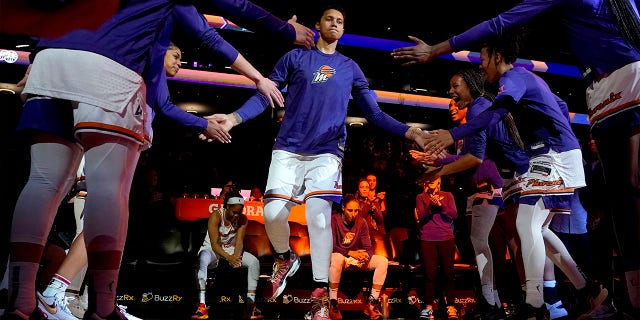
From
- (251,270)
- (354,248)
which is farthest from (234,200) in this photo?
(354,248)

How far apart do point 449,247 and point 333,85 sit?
3213mm

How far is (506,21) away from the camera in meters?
3.21

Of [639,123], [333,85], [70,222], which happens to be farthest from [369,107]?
[70,222]

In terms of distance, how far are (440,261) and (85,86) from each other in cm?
525

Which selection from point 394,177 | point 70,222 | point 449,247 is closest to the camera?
point 70,222

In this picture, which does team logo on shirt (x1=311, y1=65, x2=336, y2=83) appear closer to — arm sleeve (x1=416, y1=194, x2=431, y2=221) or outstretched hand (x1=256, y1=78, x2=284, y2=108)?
outstretched hand (x1=256, y1=78, x2=284, y2=108)

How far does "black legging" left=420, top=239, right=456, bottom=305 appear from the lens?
6.19 meters

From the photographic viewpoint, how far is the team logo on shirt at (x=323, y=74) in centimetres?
406

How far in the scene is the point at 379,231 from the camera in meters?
7.66

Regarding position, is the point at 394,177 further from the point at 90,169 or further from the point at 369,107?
the point at 90,169

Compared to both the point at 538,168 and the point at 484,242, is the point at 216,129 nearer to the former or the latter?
the point at 538,168

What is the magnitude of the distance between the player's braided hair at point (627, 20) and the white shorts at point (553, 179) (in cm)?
131

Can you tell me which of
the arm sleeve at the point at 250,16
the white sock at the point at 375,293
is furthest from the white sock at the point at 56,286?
the white sock at the point at 375,293

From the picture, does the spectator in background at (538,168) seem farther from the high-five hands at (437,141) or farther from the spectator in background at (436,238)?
the spectator in background at (436,238)
